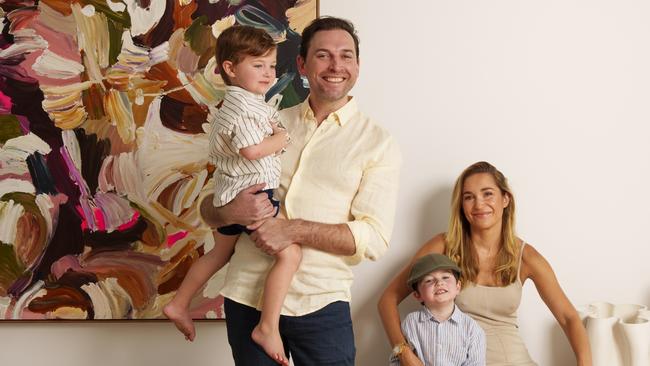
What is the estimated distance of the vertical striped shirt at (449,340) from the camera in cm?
262

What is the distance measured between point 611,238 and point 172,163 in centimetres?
180

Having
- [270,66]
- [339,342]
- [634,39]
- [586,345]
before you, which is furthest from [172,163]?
[634,39]

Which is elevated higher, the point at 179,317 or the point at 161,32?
the point at 161,32

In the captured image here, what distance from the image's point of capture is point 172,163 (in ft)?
10.1

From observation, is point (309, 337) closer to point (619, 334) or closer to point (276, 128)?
point (276, 128)

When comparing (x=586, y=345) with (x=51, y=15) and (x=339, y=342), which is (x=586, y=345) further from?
(x=51, y=15)

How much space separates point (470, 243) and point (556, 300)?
0.38m

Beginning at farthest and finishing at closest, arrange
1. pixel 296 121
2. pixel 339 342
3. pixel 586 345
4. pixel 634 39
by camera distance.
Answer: pixel 634 39 < pixel 586 345 < pixel 296 121 < pixel 339 342

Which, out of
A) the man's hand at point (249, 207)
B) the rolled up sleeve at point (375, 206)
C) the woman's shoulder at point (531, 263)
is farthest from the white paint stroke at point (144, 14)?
the woman's shoulder at point (531, 263)

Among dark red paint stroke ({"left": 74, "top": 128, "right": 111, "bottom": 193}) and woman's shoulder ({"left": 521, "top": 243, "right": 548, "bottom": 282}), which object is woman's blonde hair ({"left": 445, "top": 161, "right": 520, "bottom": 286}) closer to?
woman's shoulder ({"left": 521, "top": 243, "right": 548, "bottom": 282})

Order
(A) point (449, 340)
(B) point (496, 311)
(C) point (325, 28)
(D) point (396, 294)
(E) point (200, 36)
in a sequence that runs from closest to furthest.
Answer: (C) point (325, 28), (A) point (449, 340), (B) point (496, 311), (D) point (396, 294), (E) point (200, 36)

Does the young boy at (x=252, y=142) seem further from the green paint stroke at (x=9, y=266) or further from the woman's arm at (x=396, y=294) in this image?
the green paint stroke at (x=9, y=266)

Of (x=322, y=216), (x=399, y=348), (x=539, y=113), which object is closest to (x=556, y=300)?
(x=399, y=348)

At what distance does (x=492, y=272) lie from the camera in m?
2.87
